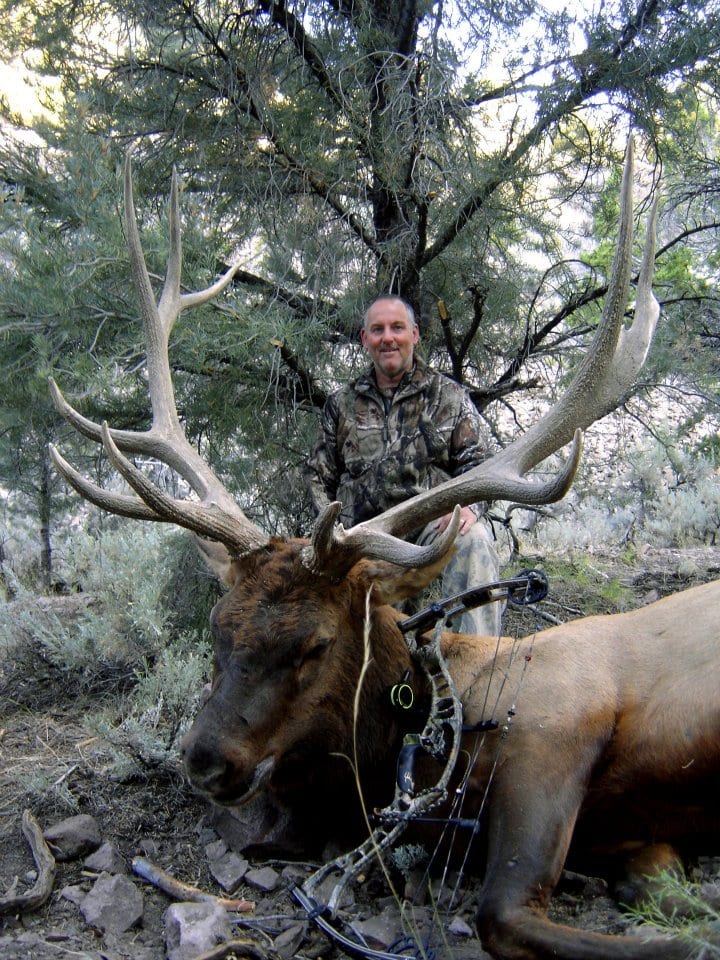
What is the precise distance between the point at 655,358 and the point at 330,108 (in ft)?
8.78

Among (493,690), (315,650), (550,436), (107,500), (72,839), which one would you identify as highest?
(550,436)

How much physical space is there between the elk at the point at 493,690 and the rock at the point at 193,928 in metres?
0.38

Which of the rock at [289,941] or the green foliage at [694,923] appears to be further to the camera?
the rock at [289,941]

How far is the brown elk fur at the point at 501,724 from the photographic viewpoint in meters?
2.68

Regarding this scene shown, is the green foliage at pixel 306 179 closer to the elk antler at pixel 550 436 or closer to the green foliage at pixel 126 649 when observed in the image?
the green foliage at pixel 126 649

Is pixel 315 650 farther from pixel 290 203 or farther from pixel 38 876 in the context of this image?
pixel 290 203

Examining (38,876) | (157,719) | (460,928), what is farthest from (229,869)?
(157,719)

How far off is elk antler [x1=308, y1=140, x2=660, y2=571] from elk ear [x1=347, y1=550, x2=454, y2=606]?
104mm

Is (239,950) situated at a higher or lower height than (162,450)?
lower

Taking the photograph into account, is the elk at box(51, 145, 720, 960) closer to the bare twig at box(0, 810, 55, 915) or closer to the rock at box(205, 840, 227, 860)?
the rock at box(205, 840, 227, 860)

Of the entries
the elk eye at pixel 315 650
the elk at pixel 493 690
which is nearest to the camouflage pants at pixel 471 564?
the elk at pixel 493 690

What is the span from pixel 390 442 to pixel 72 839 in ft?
8.76

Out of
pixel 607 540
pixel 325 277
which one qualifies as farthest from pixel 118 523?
Result: pixel 607 540

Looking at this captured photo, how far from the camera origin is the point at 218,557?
11.6 feet
